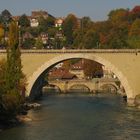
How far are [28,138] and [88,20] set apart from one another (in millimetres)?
68238

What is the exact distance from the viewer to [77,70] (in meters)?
75.1

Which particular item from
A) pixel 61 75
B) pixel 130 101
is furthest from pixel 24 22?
pixel 130 101

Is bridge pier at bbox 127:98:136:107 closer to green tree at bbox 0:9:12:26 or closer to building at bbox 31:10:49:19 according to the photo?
green tree at bbox 0:9:12:26

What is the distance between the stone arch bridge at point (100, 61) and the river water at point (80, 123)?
1594mm

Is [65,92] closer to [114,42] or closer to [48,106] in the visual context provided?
[114,42]

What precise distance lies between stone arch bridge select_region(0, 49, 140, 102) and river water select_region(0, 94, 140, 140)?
1.59 m

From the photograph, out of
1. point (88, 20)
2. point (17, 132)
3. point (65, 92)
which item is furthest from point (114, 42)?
point (88, 20)

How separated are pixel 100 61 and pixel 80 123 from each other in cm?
1094

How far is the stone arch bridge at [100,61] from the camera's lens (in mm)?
42344

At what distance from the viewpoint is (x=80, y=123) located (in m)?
32.7

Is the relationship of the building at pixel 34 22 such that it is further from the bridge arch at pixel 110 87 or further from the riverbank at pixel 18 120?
the riverbank at pixel 18 120

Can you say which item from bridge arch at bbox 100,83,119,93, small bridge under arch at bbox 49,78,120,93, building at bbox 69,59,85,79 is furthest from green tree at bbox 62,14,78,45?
bridge arch at bbox 100,83,119,93

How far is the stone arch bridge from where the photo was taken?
1667 inches

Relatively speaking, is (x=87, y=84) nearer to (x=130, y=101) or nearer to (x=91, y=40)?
(x=91, y=40)
